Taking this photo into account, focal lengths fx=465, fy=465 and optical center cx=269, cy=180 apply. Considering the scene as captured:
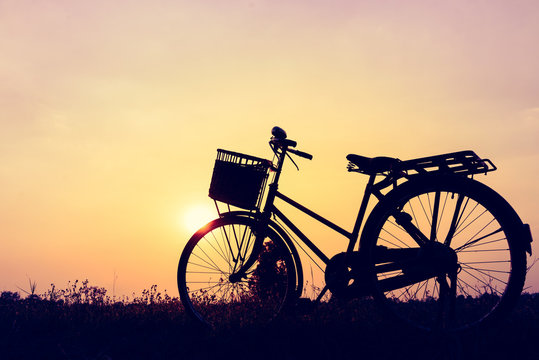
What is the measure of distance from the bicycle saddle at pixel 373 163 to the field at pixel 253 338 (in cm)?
149

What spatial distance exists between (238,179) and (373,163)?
50.9 inches

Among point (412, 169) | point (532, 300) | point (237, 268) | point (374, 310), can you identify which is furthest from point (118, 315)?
point (532, 300)

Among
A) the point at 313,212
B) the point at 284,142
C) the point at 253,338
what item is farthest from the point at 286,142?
the point at 253,338

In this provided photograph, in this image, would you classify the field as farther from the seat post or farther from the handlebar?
the handlebar

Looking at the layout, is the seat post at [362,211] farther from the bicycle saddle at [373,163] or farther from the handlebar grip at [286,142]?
the handlebar grip at [286,142]

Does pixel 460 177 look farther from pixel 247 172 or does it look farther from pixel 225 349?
pixel 225 349

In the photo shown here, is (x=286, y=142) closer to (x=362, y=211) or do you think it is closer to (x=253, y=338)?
(x=362, y=211)

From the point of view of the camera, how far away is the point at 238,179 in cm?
451

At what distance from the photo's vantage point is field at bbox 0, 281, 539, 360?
3.96 metres

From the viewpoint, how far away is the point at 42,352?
4.41 metres

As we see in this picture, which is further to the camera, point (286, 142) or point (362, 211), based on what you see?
point (286, 142)

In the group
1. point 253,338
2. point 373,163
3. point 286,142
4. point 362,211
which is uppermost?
point 286,142

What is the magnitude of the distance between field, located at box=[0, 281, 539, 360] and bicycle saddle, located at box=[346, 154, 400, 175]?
1.49m

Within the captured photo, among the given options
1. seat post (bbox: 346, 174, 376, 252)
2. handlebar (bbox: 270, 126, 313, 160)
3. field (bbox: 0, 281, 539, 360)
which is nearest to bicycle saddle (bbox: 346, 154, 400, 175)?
seat post (bbox: 346, 174, 376, 252)
